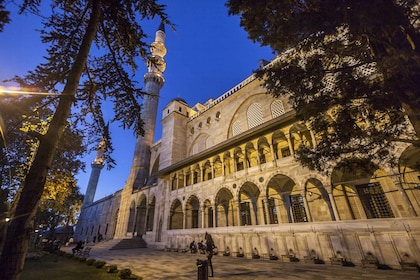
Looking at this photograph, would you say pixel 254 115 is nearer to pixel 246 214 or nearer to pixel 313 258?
pixel 246 214

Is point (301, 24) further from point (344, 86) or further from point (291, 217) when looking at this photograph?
point (291, 217)

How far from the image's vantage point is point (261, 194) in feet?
40.7

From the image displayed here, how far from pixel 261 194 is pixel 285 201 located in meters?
2.68

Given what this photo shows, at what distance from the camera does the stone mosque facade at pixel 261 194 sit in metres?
8.33

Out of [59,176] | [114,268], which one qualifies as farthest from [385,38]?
[59,176]

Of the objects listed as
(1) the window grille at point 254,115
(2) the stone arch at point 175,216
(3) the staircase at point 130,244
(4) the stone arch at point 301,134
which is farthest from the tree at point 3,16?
(3) the staircase at point 130,244

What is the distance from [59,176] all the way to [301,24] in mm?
15084

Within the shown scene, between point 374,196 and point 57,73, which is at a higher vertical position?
point 57,73

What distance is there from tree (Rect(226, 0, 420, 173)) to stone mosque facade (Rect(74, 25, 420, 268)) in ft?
4.97

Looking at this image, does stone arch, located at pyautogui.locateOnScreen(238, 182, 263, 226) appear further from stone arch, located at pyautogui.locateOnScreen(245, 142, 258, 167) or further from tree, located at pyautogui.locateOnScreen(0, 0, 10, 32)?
tree, located at pyautogui.locateOnScreen(0, 0, 10, 32)

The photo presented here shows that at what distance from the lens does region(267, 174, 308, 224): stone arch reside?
1303 centimetres

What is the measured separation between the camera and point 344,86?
5699mm

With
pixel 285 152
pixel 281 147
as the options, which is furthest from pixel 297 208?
pixel 281 147

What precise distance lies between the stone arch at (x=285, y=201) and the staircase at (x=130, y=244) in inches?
634
